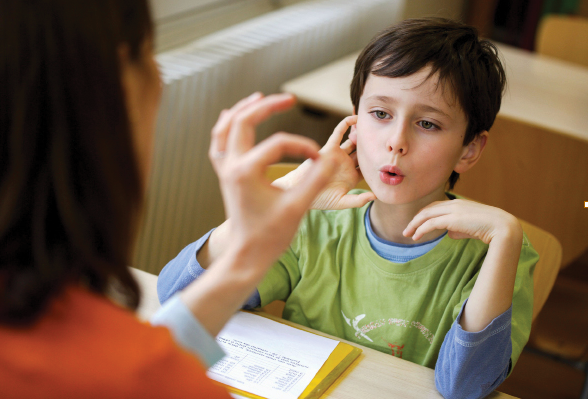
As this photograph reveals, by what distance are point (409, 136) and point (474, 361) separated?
393mm

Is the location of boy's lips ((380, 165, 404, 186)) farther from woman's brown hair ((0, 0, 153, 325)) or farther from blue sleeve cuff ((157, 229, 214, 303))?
woman's brown hair ((0, 0, 153, 325))

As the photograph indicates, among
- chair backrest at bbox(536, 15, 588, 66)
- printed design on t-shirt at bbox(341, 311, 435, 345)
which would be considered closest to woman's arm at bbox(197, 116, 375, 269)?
printed design on t-shirt at bbox(341, 311, 435, 345)

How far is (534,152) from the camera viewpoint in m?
1.79

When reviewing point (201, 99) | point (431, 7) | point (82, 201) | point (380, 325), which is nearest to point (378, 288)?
point (380, 325)

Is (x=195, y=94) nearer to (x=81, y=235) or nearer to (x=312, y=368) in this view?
(x=312, y=368)

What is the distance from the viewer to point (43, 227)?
0.51 meters

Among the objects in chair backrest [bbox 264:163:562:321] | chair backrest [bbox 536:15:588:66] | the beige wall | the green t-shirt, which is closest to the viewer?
the green t-shirt

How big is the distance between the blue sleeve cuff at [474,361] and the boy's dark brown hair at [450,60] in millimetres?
370

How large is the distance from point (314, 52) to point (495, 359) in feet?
6.47

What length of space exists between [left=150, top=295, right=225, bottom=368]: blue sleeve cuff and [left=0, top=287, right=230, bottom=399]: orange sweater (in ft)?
0.30

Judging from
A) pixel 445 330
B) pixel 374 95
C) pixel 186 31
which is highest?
pixel 374 95

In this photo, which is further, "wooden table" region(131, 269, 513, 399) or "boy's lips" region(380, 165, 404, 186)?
"boy's lips" region(380, 165, 404, 186)

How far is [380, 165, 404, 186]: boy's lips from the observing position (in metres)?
1.06

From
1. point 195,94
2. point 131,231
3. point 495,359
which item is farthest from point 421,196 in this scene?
point 195,94
